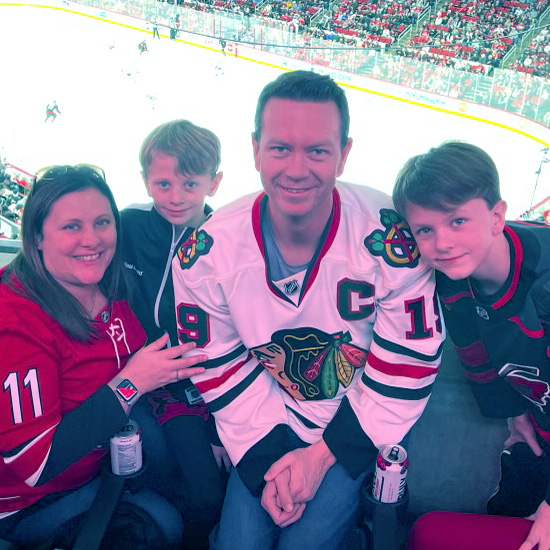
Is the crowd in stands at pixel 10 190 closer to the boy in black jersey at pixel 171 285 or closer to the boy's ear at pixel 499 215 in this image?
the boy in black jersey at pixel 171 285

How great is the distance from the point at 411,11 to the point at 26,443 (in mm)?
12823

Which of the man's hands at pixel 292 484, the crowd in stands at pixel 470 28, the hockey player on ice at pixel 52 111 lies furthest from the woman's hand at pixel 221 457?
the crowd in stands at pixel 470 28

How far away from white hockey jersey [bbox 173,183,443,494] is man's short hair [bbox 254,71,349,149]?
170 mm

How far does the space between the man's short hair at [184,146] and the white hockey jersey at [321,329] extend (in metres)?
0.28

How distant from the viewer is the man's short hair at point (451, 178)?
1000mm

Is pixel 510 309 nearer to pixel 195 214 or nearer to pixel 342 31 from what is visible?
pixel 195 214

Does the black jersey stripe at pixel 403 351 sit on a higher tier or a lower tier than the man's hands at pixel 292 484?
higher

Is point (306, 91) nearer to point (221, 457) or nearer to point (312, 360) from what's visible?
point (312, 360)

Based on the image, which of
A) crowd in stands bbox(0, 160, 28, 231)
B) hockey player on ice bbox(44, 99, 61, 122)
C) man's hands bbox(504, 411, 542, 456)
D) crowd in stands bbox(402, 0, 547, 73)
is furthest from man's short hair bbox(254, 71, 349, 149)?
crowd in stands bbox(402, 0, 547, 73)

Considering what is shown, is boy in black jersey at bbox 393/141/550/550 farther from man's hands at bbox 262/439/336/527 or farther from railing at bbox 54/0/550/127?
railing at bbox 54/0/550/127

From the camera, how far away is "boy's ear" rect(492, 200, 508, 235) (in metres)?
1.03

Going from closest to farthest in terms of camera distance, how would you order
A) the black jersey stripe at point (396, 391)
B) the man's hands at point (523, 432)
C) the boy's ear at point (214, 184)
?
the black jersey stripe at point (396, 391) < the man's hands at point (523, 432) < the boy's ear at point (214, 184)

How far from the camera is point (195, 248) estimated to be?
112 cm

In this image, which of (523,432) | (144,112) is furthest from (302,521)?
(144,112)
